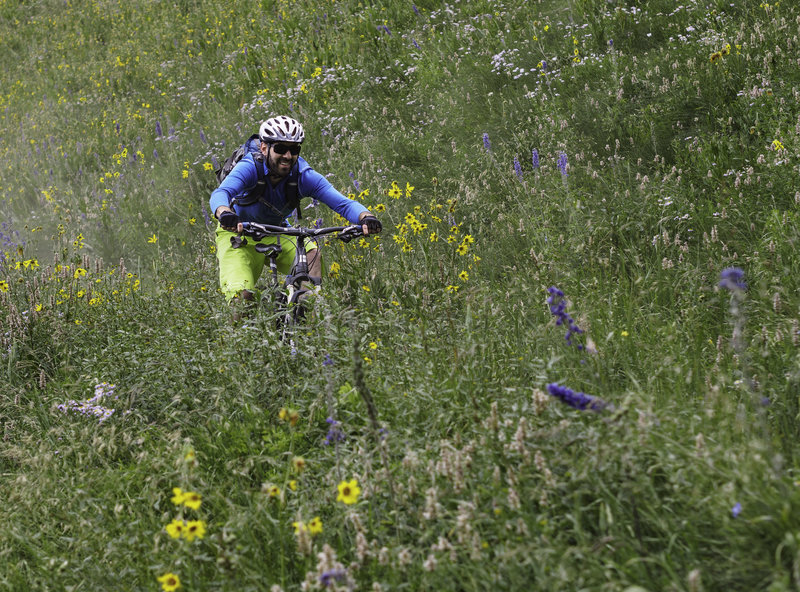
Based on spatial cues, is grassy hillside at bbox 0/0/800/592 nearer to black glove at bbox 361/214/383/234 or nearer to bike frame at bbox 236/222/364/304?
bike frame at bbox 236/222/364/304

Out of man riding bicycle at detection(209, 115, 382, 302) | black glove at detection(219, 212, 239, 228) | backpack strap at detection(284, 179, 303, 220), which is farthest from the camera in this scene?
backpack strap at detection(284, 179, 303, 220)

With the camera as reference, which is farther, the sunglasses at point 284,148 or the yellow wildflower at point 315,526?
the sunglasses at point 284,148

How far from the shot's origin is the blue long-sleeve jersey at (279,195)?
220 inches

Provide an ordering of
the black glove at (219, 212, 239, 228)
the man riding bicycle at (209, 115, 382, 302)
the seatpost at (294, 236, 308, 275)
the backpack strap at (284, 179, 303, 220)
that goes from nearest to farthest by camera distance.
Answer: the black glove at (219, 212, 239, 228) < the seatpost at (294, 236, 308, 275) < the man riding bicycle at (209, 115, 382, 302) < the backpack strap at (284, 179, 303, 220)

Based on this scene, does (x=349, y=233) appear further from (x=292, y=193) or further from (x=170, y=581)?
(x=170, y=581)

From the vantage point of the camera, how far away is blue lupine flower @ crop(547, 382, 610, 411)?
255 cm

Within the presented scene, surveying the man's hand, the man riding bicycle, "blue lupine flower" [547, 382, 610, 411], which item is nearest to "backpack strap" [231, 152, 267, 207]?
the man riding bicycle

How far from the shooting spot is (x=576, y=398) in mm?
2588

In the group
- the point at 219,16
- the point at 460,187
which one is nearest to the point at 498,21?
the point at 460,187

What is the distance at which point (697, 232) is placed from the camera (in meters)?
5.34

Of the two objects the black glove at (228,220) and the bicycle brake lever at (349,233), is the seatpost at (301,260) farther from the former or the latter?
the black glove at (228,220)

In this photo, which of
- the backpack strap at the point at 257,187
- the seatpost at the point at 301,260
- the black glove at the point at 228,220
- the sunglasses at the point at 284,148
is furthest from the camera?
the backpack strap at the point at 257,187

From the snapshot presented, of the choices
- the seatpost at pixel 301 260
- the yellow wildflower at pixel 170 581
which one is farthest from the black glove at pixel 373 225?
the yellow wildflower at pixel 170 581

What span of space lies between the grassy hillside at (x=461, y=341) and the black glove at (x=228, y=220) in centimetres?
55
